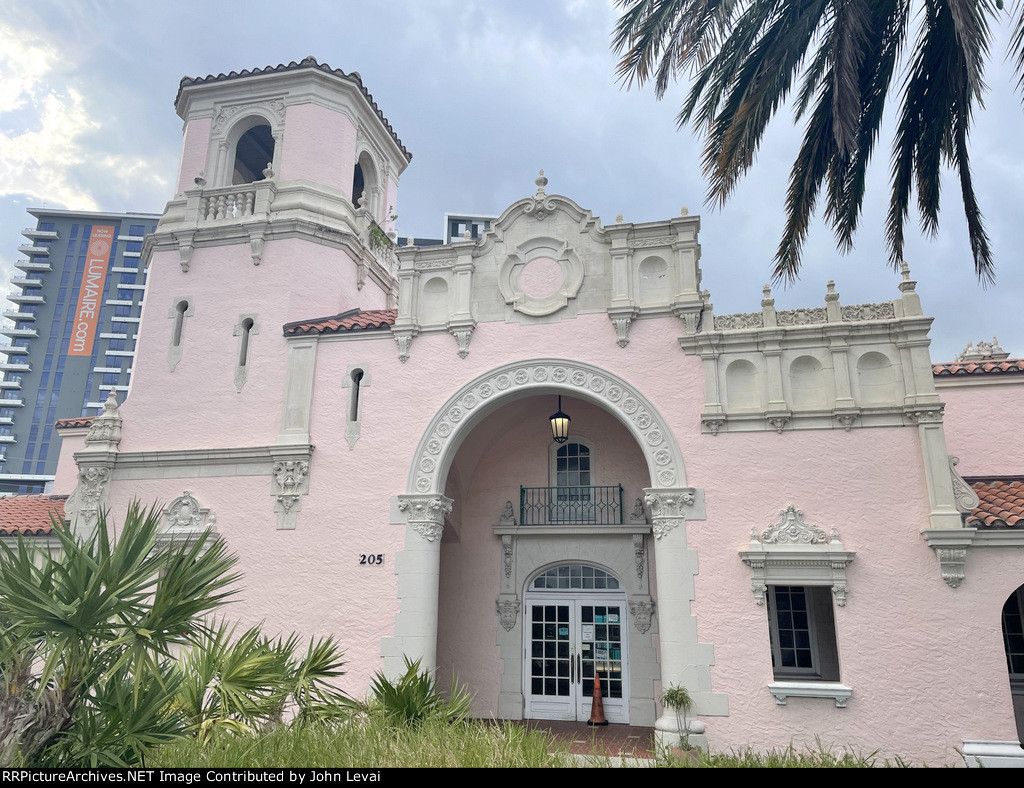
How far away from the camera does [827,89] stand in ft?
31.0

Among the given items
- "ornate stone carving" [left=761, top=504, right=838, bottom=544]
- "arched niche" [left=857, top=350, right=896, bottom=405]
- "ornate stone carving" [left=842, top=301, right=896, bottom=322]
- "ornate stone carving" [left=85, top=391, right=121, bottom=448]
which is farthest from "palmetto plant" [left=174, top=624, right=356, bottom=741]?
"ornate stone carving" [left=842, top=301, right=896, bottom=322]

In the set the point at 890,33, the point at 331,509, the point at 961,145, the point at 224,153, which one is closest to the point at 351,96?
the point at 224,153

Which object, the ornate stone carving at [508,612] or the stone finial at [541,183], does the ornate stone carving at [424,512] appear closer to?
the ornate stone carving at [508,612]

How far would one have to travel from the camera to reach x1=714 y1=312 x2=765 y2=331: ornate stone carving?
1248 cm

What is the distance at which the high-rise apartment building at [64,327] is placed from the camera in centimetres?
8281

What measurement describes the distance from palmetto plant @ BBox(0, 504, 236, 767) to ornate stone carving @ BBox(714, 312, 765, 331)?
9.40 metres

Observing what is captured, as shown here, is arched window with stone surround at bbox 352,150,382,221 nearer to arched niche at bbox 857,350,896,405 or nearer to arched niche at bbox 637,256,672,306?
arched niche at bbox 637,256,672,306

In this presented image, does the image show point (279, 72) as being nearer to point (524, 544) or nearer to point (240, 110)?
point (240, 110)

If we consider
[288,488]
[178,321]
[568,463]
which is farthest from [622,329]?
[178,321]

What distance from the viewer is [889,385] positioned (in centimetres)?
1171

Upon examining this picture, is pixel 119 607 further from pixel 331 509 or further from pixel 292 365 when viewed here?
pixel 292 365

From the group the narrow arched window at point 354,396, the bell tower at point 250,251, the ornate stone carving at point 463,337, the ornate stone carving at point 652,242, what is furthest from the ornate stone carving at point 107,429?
the ornate stone carving at point 652,242

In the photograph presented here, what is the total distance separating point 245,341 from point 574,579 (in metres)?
8.58

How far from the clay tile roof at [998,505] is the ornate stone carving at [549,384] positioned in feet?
15.2
